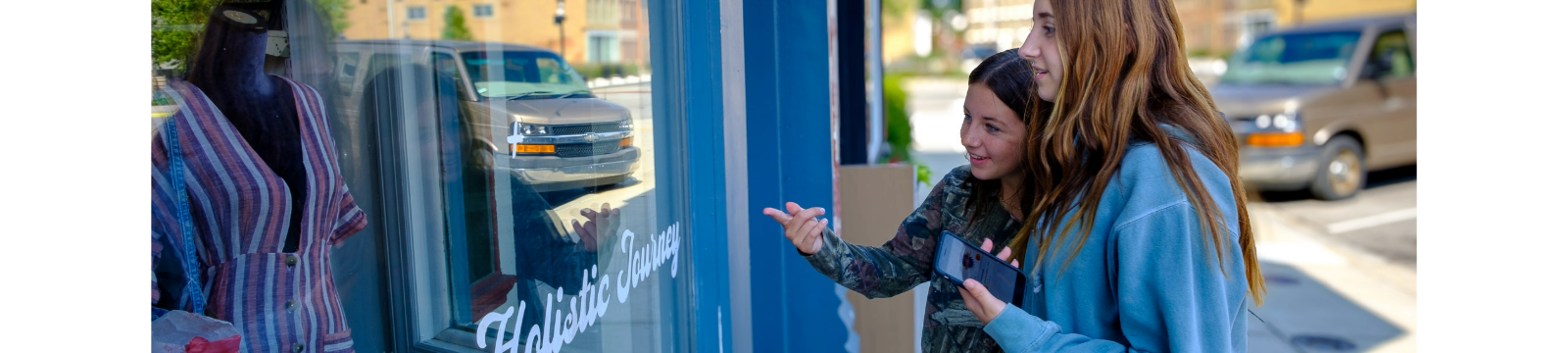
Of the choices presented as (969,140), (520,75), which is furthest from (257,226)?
(969,140)

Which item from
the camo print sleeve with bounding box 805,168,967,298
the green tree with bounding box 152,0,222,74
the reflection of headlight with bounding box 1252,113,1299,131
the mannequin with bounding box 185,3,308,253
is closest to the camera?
the green tree with bounding box 152,0,222,74

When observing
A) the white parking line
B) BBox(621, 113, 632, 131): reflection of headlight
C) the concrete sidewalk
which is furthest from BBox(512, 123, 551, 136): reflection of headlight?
the white parking line

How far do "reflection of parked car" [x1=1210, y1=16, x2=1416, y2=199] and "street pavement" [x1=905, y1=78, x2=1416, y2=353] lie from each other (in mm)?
266

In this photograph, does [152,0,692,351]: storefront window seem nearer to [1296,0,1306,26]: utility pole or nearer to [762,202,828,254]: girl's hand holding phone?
[762,202,828,254]: girl's hand holding phone

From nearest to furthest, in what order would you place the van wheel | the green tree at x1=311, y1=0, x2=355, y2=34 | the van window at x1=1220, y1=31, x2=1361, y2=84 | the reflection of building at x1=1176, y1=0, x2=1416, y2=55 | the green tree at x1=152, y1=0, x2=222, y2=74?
the green tree at x1=152, y1=0, x2=222, y2=74 < the green tree at x1=311, y1=0, x2=355, y2=34 < the van wheel < the van window at x1=1220, y1=31, x2=1361, y2=84 < the reflection of building at x1=1176, y1=0, x2=1416, y2=55

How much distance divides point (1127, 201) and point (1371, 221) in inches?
308

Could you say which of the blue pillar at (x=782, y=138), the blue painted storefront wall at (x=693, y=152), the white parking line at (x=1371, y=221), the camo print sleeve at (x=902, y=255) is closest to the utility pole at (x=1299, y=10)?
the white parking line at (x=1371, y=221)

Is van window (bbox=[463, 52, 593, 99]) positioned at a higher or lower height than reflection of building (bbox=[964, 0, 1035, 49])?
lower

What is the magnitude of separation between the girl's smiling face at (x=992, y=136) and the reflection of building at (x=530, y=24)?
0.74 m

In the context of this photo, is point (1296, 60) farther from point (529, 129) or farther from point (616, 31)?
point (529, 129)

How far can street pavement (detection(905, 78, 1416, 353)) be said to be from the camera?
5086 millimetres

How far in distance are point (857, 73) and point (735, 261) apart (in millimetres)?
2410

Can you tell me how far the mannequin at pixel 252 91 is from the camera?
1.13m

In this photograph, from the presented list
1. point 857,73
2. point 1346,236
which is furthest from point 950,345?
point 1346,236
